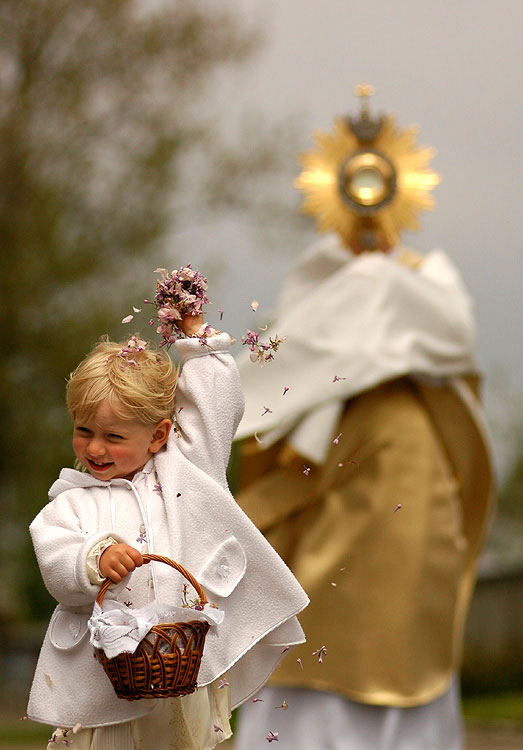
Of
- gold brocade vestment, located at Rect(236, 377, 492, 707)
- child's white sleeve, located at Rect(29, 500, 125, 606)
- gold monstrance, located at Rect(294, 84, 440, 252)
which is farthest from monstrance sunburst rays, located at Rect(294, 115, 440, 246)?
child's white sleeve, located at Rect(29, 500, 125, 606)

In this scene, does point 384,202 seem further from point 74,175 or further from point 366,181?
point 74,175

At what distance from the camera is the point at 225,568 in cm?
245

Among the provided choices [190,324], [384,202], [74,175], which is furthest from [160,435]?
[74,175]

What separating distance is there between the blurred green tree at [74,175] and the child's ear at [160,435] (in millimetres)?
7452

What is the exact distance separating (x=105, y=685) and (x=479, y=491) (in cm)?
339

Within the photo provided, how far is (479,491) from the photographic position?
5559 millimetres

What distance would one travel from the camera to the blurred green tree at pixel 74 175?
400 inches

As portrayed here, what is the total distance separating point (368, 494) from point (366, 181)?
134 centimetres

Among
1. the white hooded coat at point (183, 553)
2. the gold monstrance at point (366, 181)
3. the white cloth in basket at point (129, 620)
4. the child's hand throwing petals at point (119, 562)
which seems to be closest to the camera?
the white cloth in basket at point (129, 620)

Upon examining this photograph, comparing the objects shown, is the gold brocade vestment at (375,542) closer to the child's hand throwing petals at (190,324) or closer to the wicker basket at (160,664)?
the child's hand throwing petals at (190,324)

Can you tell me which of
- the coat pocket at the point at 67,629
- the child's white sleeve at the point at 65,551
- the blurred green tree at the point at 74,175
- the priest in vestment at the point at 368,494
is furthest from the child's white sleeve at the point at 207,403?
the blurred green tree at the point at 74,175

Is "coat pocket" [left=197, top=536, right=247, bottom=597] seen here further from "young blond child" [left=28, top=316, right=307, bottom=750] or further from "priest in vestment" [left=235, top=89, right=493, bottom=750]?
"priest in vestment" [left=235, top=89, right=493, bottom=750]

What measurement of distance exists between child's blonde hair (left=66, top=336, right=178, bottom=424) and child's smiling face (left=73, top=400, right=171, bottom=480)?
0.01 metres

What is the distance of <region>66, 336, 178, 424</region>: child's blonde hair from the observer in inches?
95.0
